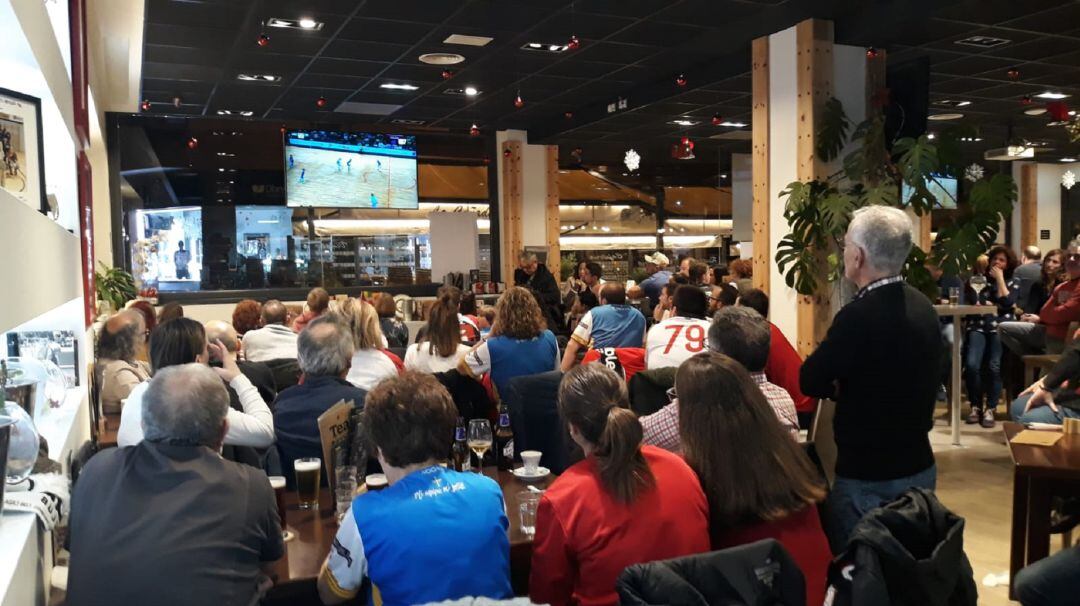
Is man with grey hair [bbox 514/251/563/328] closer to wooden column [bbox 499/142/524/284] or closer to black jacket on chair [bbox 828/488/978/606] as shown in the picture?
wooden column [bbox 499/142/524/284]

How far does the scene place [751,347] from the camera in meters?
2.86

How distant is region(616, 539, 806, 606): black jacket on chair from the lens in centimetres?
155

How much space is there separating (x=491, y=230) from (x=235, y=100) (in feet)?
13.3

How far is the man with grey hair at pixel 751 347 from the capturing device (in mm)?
2865

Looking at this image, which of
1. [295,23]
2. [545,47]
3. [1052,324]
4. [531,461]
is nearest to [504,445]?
[531,461]

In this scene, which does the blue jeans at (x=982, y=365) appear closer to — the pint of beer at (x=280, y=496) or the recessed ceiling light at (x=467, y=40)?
the recessed ceiling light at (x=467, y=40)

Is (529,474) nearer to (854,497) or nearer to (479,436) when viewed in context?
(479,436)

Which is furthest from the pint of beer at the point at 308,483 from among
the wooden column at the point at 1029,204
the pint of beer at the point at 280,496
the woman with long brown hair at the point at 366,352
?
the wooden column at the point at 1029,204

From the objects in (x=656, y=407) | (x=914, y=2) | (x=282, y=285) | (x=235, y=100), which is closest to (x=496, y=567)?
(x=656, y=407)

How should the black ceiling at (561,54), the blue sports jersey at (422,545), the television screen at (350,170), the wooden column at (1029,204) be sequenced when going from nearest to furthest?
1. the blue sports jersey at (422,545)
2. the black ceiling at (561,54)
3. the television screen at (350,170)
4. the wooden column at (1029,204)

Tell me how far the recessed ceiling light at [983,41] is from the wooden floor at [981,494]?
3.32m

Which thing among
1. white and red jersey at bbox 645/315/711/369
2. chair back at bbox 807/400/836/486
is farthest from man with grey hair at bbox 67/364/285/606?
white and red jersey at bbox 645/315/711/369

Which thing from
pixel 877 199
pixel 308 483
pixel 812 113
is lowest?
pixel 308 483

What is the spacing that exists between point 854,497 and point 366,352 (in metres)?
2.66
